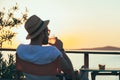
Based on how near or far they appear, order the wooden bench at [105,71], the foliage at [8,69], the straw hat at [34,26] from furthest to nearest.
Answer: the foliage at [8,69] → the wooden bench at [105,71] → the straw hat at [34,26]

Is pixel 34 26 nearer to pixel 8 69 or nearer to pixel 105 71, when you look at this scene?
pixel 105 71

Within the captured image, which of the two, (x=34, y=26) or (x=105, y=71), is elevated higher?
(x=34, y=26)

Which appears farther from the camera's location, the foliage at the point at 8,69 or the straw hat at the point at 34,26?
the foliage at the point at 8,69

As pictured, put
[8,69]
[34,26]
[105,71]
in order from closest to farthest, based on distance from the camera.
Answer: [34,26], [105,71], [8,69]

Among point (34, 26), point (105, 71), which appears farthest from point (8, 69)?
point (34, 26)

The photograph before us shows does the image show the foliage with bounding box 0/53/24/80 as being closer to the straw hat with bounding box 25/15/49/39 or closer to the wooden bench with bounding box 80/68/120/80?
the wooden bench with bounding box 80/68/120/80

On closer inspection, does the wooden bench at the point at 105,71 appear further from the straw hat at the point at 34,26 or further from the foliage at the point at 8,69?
the straw hat at the point at 34,26

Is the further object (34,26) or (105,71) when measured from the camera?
(105,71)

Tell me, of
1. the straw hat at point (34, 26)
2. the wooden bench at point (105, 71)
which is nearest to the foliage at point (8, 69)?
the wooden bench at point (105, 71)

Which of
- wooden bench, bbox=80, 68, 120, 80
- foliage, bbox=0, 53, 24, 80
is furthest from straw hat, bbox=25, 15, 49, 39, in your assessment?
foliage, bbox=0, 53, 24, 80

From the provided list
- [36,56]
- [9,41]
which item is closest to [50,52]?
[36,56]

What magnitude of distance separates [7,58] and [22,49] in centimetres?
541

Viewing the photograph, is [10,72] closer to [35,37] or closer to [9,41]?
[9,41]

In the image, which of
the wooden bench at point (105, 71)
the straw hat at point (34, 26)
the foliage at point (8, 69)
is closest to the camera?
the straw hat at point (34, 26)
